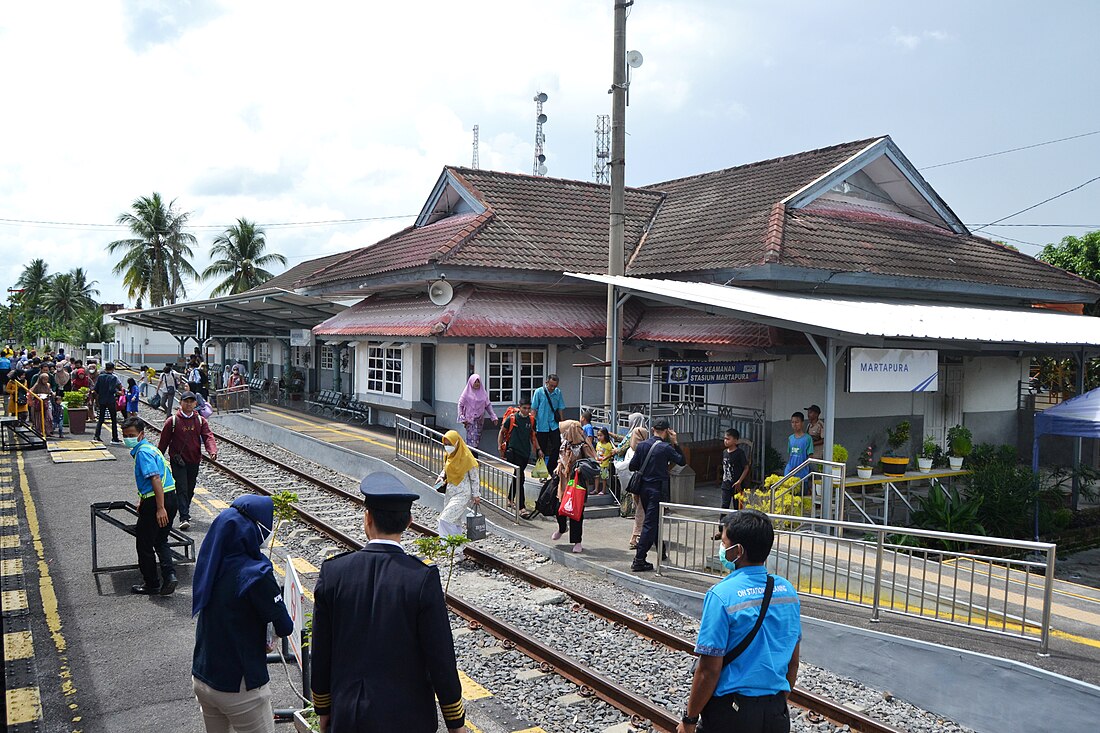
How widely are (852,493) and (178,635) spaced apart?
36.4 ft

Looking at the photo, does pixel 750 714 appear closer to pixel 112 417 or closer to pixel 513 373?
pixel 513 373

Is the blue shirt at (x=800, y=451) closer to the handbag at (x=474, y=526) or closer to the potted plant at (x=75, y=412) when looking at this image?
the handbag at (x=474, y=526)

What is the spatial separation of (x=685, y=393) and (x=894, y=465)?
4412 mm

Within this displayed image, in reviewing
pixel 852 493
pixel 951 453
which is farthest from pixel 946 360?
pixel 852 493

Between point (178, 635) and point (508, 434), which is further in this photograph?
point (508, 434)

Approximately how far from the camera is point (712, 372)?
496 inches

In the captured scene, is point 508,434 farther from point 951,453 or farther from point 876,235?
point 876,235

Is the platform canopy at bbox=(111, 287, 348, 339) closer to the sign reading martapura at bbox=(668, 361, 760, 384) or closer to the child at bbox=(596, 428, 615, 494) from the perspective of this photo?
the child at bbox=(596, 428, 615, 494)

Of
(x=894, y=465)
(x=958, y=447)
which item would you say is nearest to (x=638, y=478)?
(x=894, y=465)

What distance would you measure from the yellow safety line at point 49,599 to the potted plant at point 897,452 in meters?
12.6

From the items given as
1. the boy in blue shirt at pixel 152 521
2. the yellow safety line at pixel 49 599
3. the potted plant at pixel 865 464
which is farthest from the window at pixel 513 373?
the boy in blue shirt at pixel 152 521

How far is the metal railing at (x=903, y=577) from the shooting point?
7227 millimetres

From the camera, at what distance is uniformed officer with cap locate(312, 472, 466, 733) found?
10.3 ft

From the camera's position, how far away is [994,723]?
6234mm
